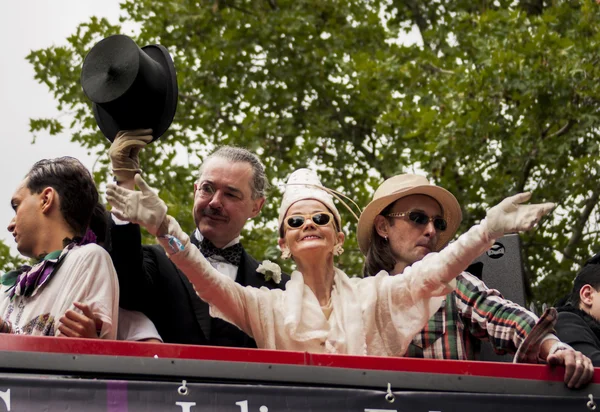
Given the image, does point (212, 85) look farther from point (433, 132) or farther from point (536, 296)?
point (536, 296)

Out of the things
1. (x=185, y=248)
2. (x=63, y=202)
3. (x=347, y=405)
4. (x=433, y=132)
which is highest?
(x=433, y=132)

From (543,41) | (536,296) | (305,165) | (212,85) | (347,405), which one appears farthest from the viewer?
(212,85)

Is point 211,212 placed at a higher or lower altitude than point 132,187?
higher

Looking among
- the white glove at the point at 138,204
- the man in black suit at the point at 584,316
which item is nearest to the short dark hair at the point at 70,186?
the white glove at the point at 138,204

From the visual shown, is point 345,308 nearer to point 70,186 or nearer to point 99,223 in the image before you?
point 99,223

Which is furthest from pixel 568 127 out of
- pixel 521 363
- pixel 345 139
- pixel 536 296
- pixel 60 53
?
pixel 521 363

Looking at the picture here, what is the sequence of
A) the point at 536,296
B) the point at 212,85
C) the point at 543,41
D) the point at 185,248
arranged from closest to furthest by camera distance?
the point at 185,248, the point at 543,41, the point at 536,296, the point at 212,85

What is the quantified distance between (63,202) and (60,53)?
10680 mm

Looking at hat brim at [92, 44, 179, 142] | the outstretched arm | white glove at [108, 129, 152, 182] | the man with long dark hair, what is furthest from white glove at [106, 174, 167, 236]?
the outstretched arm

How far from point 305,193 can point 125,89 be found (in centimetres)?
87

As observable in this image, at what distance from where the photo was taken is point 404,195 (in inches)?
196

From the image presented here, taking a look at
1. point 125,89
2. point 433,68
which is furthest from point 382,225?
point 433,68

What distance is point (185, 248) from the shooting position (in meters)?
4.03

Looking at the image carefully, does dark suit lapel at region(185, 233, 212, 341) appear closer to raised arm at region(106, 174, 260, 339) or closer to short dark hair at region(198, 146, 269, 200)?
raised arm at region(106, 174, 260, 339)
